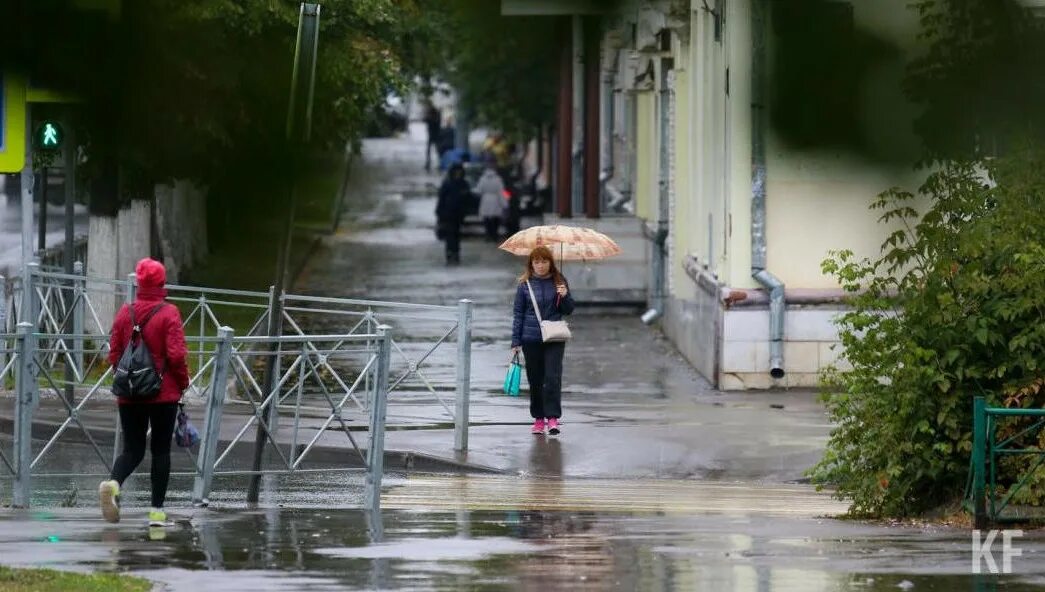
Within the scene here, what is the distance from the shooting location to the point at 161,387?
10.3 m

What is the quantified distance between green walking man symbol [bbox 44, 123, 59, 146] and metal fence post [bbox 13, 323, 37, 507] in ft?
26.5

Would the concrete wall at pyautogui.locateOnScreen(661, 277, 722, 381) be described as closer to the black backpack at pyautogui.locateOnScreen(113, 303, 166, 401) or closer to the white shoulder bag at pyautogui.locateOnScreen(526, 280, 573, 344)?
the white shoulder bag at pyautogui.locateOnScreen(526, 280, 573, 344)

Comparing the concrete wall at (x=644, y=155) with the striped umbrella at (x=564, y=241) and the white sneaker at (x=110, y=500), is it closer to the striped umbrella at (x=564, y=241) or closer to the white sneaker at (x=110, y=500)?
the striped umbrella at (x=564, y=241)

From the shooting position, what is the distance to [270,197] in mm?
2611

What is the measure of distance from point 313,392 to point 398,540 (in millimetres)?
6279

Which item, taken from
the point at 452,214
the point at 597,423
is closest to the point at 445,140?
the point at 452,214

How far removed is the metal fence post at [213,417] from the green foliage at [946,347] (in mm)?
3646

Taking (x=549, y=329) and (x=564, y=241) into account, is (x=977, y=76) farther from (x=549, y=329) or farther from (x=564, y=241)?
(x=564, y=241)

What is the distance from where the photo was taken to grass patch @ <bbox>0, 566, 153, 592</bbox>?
779 cm

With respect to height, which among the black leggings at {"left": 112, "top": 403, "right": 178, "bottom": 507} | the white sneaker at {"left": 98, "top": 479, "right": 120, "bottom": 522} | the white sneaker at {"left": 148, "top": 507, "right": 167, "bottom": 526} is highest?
the black leggings at {"left": 112, "top": 403, "right": 178, "bottom": 507}

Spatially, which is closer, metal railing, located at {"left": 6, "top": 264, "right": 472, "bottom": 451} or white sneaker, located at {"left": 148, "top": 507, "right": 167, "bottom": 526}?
white sneaker, located at {"left": 148, "top": 507, "right": 167, "bottom": 526}

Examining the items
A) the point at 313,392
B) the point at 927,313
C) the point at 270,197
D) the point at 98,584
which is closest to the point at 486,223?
the point at 313,392

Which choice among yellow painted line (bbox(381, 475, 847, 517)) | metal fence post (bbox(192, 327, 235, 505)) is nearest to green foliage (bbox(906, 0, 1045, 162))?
metal fence post (bbox(192, 327, 235, 505))

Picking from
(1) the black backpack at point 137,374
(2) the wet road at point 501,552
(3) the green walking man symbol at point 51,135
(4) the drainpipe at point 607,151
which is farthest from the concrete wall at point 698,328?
(3) the green walking man symbol at point 51,135
